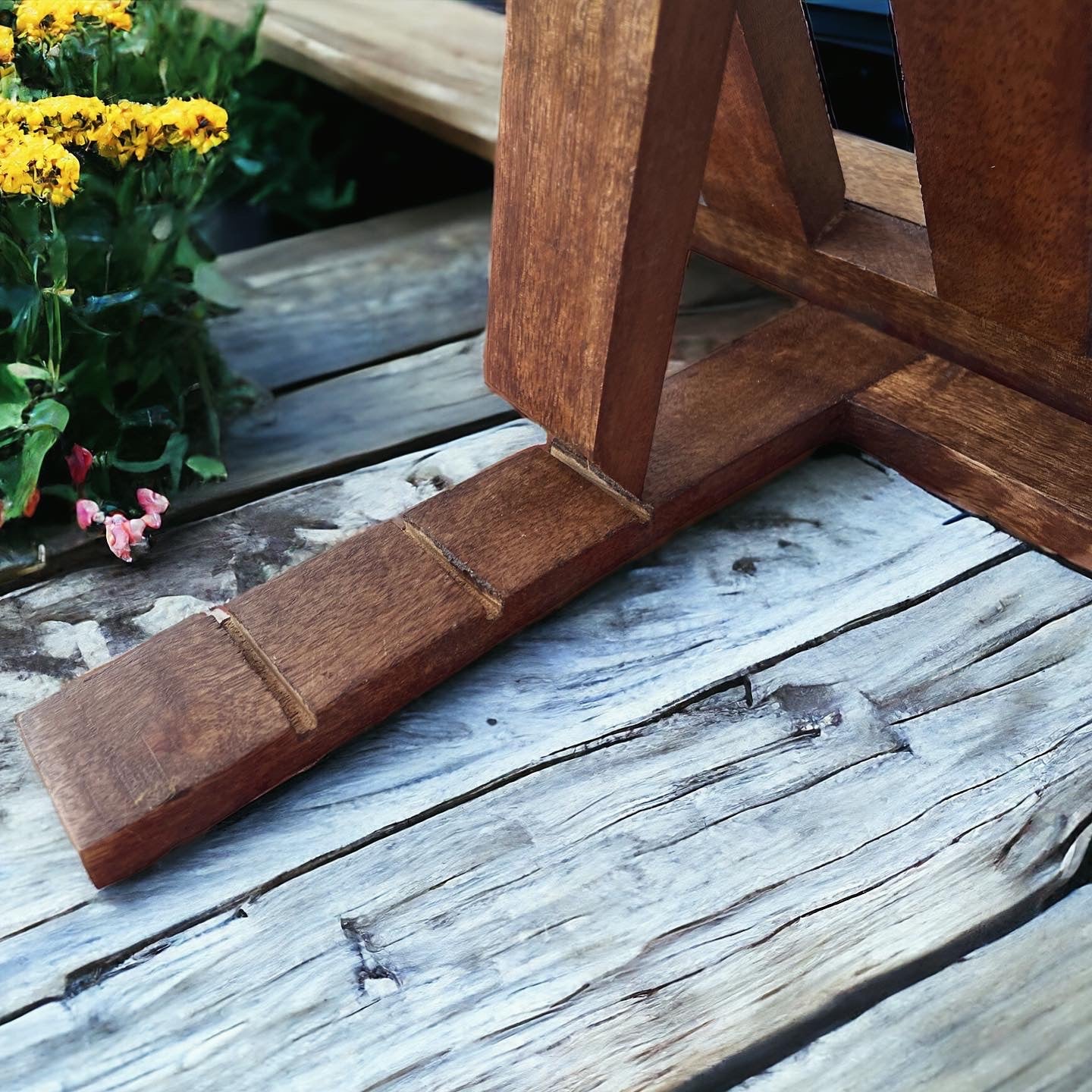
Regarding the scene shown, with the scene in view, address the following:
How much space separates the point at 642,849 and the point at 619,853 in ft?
0.07

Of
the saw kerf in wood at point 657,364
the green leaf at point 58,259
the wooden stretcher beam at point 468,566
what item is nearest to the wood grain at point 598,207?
the saw kerf in wood at point 657,364

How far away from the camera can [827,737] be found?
1.15 metres

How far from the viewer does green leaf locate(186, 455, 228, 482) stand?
1.44 m

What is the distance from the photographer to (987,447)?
138 centimetres

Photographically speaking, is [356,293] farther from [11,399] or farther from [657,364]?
[657,364]

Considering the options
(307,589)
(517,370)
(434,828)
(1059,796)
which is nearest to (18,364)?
(307,589)

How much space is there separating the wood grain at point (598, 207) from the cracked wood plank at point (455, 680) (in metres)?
0.19

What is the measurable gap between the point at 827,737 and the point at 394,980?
1.60ft

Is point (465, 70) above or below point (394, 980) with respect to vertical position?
above

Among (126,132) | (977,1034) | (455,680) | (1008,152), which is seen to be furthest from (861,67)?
(977,1034)

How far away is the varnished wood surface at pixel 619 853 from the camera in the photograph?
Answer: 3.05 feet

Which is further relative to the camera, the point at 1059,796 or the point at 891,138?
the point at 891,138

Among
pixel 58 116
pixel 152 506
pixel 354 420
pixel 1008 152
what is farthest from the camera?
pixel 354 420

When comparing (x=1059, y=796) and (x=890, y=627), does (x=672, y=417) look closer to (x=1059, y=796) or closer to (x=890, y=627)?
(x=890, y=627)
